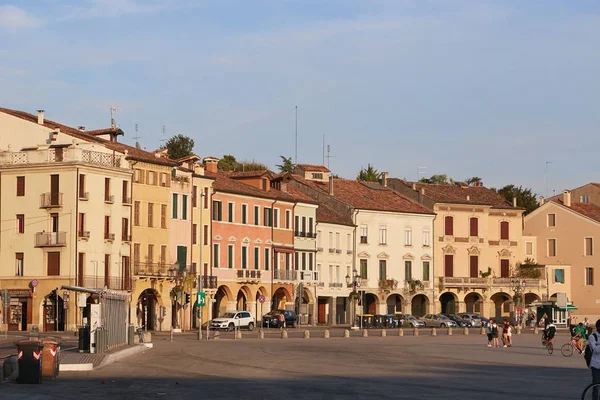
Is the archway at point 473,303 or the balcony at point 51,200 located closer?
the balcony at point 51,200

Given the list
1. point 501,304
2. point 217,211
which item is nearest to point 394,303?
point 501,304

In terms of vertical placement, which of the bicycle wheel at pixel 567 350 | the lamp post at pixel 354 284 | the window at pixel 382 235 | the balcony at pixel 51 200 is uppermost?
the balcony at pixel 51 200

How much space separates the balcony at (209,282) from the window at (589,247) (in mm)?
44820

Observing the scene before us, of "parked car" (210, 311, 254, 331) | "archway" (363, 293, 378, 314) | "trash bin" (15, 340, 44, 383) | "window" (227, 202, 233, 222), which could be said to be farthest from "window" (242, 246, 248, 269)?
"trash bin" (15, 340, 44, 383)

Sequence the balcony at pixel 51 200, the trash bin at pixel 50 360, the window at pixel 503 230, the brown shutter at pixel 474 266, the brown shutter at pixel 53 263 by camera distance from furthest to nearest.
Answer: the window at pixel 503 230 → the brown shutter at pixel 474 266 → the balcony at pixel 51 200 → the brown shutter at pixel 53 263 → the trash bin at pixel 50 360

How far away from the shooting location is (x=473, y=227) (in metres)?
116

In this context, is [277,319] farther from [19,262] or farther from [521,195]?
[521,195]

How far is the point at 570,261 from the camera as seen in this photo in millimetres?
118500

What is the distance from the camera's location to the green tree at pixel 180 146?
127750 mm

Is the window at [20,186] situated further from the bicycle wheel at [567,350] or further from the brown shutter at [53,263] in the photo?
the bicycle wheel at [567,350]

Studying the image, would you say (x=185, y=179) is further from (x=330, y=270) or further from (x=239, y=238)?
(x=330, y=270)

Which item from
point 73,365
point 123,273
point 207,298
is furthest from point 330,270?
point 73,365

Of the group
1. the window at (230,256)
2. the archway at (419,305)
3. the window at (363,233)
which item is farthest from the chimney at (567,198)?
the window at (230,256)

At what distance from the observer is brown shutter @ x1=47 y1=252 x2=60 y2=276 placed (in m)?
78.2
